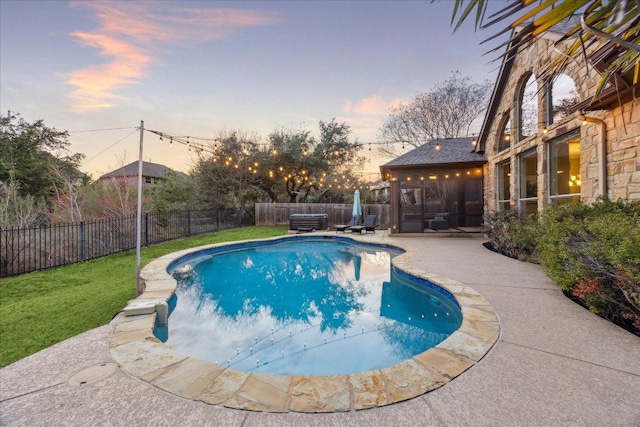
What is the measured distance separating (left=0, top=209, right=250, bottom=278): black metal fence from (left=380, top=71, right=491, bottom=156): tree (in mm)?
14154

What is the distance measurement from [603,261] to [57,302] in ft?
24.1

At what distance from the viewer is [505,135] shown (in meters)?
9.21

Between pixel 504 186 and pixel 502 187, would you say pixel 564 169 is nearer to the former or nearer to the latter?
pixel 504 186

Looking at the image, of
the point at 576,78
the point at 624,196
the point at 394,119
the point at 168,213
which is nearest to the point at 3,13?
the point at 168,213

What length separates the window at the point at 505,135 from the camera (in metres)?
8.82

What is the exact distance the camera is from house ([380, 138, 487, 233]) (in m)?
11.1

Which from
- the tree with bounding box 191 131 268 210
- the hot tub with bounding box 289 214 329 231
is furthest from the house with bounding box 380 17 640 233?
the tree with bounding box 191 131 268 210

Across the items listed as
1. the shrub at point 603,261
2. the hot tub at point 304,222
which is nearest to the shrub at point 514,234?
the shrub at point 603,261

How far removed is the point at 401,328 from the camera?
155 inches

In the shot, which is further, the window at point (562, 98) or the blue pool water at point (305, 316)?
the window at point (562, 98)

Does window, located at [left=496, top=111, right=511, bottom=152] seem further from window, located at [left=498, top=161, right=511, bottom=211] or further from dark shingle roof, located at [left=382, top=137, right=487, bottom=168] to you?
dark shingle roof, located at [left=382, top=137, right=487, bottom=168]

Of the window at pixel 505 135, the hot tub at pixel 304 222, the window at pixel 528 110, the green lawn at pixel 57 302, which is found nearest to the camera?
the green lawn at pixel 57 302

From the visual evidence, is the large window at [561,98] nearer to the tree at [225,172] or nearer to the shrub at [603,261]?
the shrub at [603,261]

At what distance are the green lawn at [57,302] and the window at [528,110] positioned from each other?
32.8 ft
